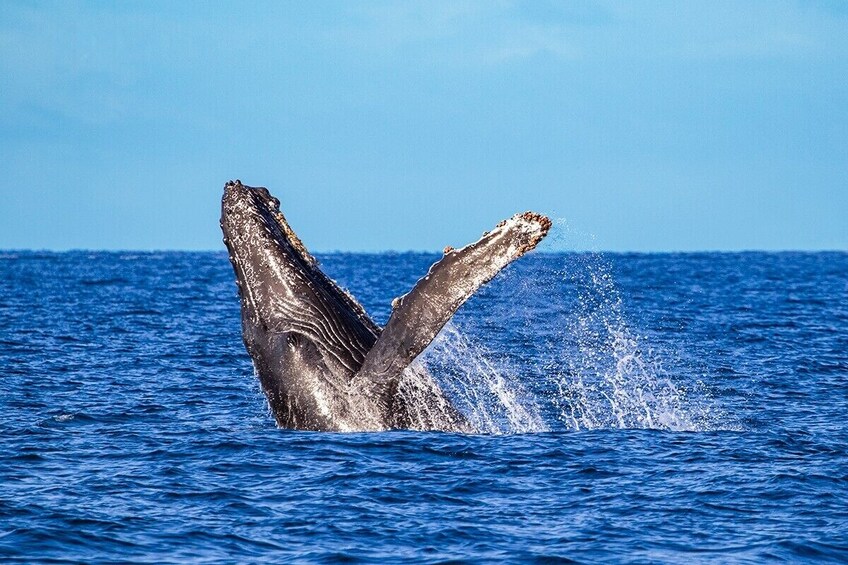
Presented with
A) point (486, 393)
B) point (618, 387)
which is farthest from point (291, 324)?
point (618, 387)

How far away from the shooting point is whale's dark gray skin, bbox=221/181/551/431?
13.3 metres

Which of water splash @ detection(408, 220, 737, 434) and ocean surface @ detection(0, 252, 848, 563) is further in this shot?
water splash @ detection(408, 220, 737, 434)

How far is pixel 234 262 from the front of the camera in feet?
46.3

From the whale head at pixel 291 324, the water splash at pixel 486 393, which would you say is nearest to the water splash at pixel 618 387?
the water splash at pixel 486 393

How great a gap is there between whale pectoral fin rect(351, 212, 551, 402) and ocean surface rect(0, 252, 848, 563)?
1070mm

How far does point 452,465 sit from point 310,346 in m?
2.05

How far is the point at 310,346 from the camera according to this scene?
13477 mm

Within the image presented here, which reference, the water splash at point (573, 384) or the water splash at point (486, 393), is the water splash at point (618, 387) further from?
the water splash at point (486, 393)

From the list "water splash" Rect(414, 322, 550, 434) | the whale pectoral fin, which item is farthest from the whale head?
"water splash" Rect(414, 322, 550, 434)

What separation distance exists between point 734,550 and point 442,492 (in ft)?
9.27

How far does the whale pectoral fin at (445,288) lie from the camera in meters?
11.4

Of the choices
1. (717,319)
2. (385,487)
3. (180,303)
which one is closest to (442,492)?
(385,487)

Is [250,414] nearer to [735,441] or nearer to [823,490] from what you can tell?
[735,441]

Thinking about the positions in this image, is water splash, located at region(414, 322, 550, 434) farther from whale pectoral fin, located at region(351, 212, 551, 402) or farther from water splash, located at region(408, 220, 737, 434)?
whale pectoral fin, located at region(351, 212, 551, 402)
